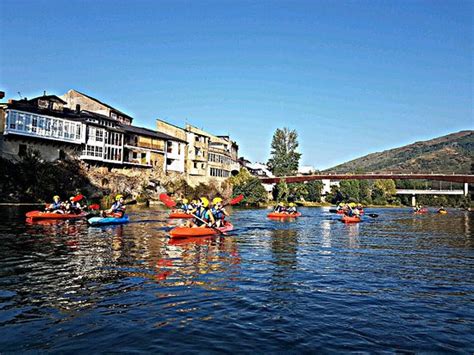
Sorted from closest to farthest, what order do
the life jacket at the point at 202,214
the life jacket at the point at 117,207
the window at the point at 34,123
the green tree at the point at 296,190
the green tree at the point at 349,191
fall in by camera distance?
the life jacket at the point at 202,214 → the life jacket at the point at 117,207 → the window at the point at 34,123 → the green tree at the point at 296,190 → the green tree at the point at 349,191

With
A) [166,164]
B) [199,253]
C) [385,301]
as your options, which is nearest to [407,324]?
[385,301]

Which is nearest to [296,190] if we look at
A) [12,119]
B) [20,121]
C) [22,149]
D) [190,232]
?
[22,149]

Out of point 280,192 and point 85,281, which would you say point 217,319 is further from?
point 280,192

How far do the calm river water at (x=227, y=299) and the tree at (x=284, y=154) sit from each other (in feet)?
259

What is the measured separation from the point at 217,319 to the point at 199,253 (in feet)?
30.0

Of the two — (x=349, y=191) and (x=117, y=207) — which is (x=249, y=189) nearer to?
(x=349, y=191)

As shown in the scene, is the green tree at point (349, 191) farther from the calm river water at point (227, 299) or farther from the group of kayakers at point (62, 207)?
the calm river water at point (227, 299)

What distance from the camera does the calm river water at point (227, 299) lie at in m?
7.75

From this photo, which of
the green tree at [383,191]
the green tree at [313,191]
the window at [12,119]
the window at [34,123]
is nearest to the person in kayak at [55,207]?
the window at [12,119]

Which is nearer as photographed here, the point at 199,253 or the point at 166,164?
the point at 199,253

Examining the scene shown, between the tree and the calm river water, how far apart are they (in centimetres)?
7909

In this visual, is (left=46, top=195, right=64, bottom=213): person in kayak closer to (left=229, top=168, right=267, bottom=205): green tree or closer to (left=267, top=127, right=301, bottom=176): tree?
(left=229, top=168, right=267, bottom=205): green tree

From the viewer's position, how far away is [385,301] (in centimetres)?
1073

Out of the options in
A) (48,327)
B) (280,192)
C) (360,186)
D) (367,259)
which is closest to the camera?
(48,327)
